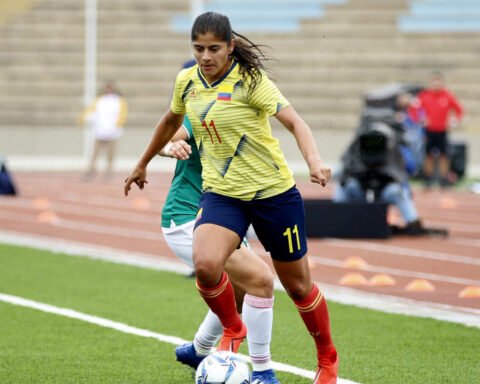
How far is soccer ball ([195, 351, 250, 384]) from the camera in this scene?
4.86 meters

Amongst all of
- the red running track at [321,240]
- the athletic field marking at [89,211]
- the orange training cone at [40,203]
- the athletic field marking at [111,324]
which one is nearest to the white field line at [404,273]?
the red running track at [321,240]

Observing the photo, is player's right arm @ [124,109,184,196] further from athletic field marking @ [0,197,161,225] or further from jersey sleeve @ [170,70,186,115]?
athletic field marking @ [0,197,161,225]

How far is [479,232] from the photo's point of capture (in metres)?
13.5

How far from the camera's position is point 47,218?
1412cm

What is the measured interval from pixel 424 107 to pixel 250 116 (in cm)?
1644

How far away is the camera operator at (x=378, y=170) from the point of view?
12.5 m

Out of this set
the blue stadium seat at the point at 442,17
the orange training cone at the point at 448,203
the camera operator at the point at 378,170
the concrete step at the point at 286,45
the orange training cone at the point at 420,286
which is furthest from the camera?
the blue stadium seat at the point at 442,17

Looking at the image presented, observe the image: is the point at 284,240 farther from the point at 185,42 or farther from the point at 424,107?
the point at 185,42

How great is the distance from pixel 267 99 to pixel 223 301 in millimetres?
1046

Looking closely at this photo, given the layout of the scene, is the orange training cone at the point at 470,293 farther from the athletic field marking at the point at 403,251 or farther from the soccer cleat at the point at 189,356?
the soccer cleat at the point at 189,356

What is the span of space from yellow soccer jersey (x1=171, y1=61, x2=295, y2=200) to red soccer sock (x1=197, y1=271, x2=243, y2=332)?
0.46 metres

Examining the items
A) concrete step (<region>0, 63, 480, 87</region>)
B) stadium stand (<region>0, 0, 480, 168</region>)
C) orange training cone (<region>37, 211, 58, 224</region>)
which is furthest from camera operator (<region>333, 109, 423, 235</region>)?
concrete step (<region>0, 63, 480, 87</region>)

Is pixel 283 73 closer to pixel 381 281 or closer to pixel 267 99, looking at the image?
pixel 381 281

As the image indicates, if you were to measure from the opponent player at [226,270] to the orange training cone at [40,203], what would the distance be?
10.6 m
